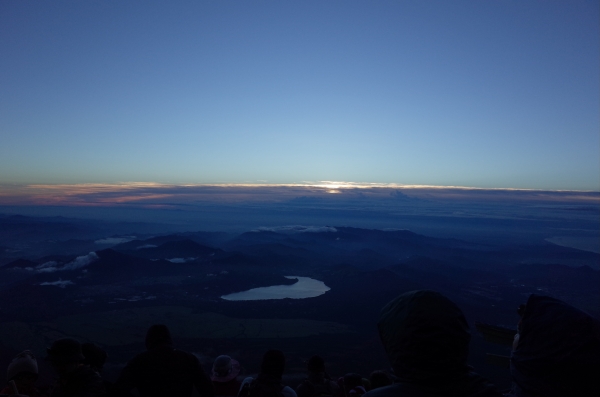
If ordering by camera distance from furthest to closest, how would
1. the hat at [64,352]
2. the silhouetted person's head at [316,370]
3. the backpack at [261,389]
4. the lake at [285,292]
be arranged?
1. the lake at [285,292]
2. the silhouetted person's head at [316,370]
3. the backpack at [261,389]
4. the hat at [64,352]

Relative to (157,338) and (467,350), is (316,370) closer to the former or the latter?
(157,338)

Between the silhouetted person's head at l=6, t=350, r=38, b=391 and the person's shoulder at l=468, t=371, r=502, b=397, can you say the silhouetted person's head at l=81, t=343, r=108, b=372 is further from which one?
the person's shoulder at l=468, t=371, r=502, b=397

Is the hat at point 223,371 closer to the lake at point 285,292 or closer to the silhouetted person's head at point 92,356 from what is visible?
the silhouetted person's head at point 92,356

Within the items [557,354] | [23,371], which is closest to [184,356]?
[23,371]

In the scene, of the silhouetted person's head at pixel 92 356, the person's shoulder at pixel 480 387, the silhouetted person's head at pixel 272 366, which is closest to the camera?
the person's shoulder at pixel 480 387

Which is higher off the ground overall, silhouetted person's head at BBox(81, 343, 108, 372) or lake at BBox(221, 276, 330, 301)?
silhouetted person's head at BBox(81, 343, 108, 372)

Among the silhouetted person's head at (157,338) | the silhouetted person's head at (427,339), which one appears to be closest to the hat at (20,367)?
the silhouetted person's head at (157,338)

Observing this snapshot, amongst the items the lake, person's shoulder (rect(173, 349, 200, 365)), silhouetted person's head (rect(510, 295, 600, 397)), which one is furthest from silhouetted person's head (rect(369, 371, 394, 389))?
the lake
